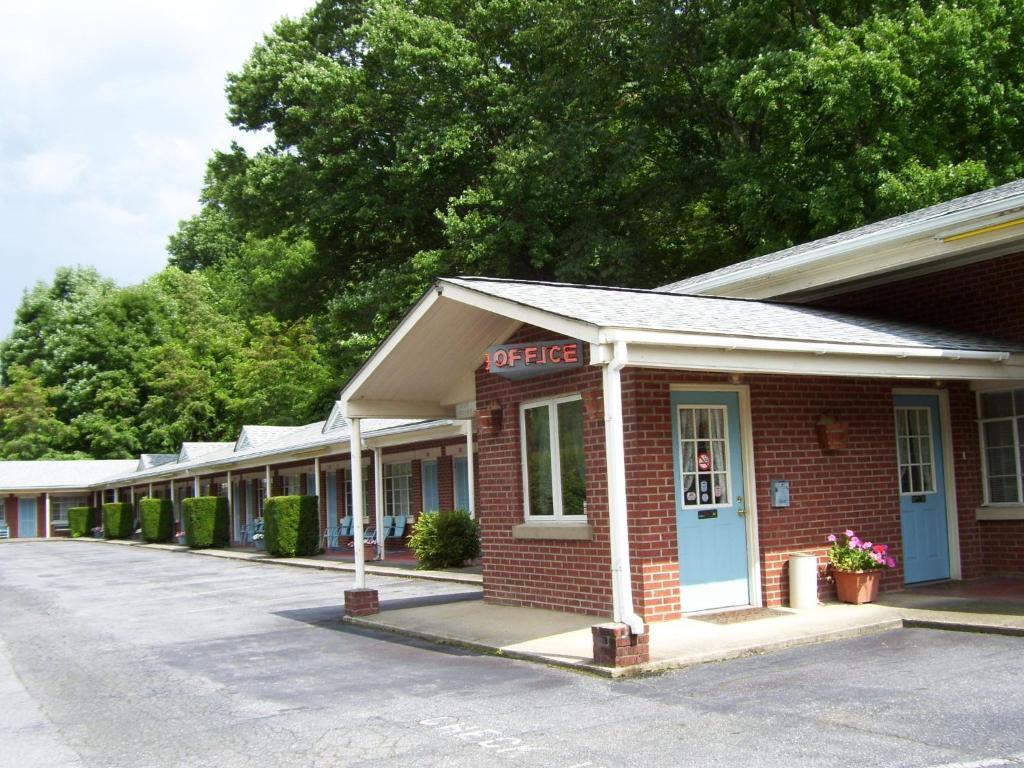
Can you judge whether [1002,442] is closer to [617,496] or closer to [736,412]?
[736,412]

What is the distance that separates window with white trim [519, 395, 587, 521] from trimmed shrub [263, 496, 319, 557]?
1646cm

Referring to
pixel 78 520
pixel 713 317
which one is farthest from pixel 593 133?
pixel 78 520

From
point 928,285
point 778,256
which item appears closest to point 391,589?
point 778,256

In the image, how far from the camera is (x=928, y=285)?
12.7m

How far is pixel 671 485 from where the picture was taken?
10125 mm

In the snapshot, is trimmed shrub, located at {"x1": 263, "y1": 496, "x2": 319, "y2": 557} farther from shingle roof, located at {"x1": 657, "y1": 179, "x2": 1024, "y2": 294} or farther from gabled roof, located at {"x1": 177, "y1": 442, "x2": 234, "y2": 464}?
gabled roof, located at {"x1": 177, "y1": 442, "x2": 234, "y2": 464}

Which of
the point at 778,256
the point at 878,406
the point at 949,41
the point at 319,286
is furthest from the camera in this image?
the point at 319,286

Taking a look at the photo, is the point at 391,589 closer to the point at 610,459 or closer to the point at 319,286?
the point at 610,459

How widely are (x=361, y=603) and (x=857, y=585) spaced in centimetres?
584

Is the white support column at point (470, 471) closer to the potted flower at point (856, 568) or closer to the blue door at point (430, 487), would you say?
the blue door at point (430, 487)

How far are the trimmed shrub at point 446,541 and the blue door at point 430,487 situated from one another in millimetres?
3904

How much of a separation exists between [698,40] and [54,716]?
972 inches

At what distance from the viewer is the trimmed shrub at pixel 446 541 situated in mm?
19766

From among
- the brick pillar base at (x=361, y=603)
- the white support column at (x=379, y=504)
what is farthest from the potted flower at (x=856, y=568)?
the white support column at (x=379, y=504)
